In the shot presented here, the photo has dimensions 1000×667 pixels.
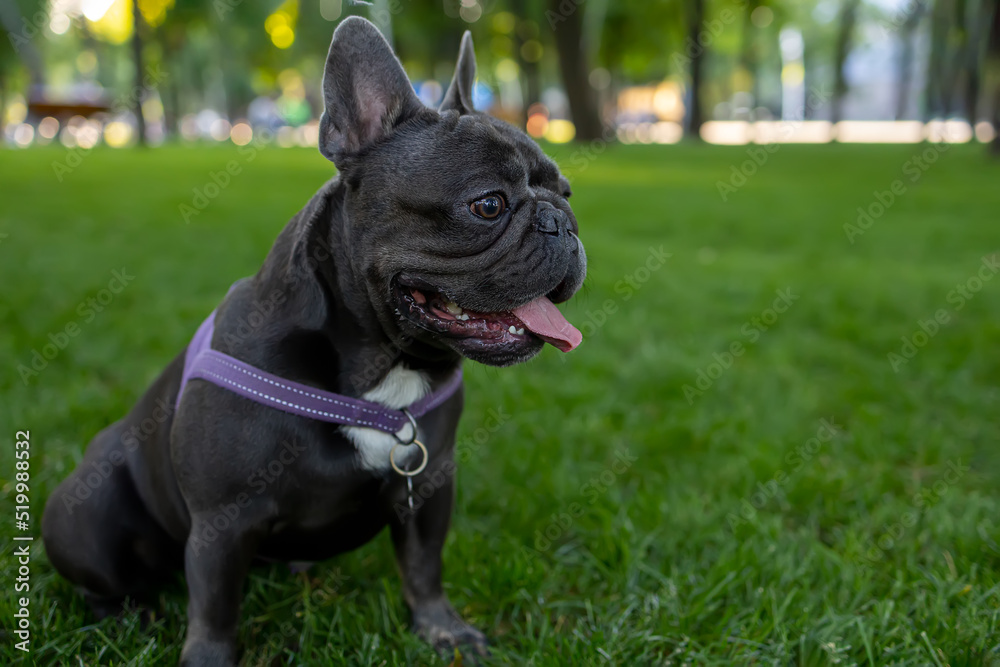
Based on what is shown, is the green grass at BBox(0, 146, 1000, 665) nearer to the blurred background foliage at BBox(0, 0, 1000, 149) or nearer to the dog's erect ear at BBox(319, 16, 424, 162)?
the dog's erect ear at BBox(319, 16, 424, 162)

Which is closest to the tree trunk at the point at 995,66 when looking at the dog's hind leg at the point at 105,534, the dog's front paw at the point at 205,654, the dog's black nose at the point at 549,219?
the dog's black nose at the point at 549,219

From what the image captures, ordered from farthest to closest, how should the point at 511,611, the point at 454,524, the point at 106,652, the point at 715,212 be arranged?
the point at 715,212, the point at 454,524, the point at 511,611, the point at 106,652

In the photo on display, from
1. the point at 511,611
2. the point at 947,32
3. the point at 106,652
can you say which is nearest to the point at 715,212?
the point at 511,611

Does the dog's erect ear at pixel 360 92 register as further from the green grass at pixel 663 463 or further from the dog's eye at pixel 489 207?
the green grass at pixel 663 463

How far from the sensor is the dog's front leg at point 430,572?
2.39m

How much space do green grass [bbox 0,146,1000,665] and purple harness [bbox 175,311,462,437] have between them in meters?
0.68

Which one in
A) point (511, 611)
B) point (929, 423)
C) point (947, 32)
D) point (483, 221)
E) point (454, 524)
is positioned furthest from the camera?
point (947, 32)

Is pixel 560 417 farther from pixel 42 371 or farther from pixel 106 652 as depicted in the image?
pixel 42 371

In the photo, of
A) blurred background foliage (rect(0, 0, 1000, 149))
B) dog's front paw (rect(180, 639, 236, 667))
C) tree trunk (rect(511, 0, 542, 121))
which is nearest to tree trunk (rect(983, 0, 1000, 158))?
blurred background foliage (rect(0, 0, 1000, 149))

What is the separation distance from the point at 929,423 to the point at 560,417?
73.8 inches

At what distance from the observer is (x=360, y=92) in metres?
2.09

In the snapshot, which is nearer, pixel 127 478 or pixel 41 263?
pixel 127 478

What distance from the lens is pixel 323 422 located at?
6.77ft

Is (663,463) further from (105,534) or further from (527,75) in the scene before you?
(527,75)
